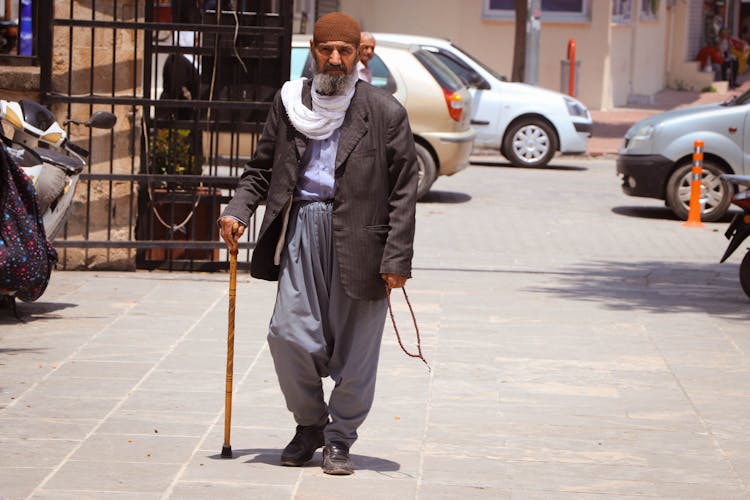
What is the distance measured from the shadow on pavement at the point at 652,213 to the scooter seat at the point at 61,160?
8.37 meters

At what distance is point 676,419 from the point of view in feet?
22.9

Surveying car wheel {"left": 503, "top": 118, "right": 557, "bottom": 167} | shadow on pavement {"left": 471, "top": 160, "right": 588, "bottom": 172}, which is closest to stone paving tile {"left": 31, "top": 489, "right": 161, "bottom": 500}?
car wheel {"left": 503, "top": 118, "right": 557, "bottom": 167}

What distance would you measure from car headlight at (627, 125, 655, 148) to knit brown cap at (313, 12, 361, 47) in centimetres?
1046

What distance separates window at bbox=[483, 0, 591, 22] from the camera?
30.0 meters

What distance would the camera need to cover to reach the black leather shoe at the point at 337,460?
577cm

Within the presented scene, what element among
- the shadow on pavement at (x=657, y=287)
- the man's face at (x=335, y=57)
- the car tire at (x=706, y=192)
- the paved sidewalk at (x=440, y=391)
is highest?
the man's face at (x=335, y=57)

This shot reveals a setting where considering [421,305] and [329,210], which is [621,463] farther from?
[421,305]

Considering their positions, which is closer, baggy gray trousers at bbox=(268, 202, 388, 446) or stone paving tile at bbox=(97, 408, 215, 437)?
baggy gray trousers at bbox=(268, 202, 388, 446)

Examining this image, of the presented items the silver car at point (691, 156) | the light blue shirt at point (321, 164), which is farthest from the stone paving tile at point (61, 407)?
the silver car at point (691, 156)

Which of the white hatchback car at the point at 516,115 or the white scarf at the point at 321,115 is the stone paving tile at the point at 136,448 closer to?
the white scarf at the point at 321,115

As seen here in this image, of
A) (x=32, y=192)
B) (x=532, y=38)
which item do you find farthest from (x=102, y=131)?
(x=532, y=38)

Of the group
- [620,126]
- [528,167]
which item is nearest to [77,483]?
[528,167]

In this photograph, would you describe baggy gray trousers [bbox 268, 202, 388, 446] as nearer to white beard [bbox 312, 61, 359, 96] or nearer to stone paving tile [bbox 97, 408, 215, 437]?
white beard [bbox 312, 61, 359, 96]

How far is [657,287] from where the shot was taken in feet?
36.8
